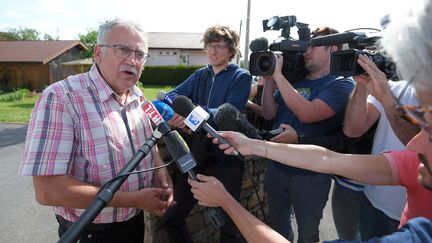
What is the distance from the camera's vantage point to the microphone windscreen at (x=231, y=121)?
1.82 meters

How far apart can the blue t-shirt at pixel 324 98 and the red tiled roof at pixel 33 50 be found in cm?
2669

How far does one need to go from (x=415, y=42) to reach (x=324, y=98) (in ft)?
5.10

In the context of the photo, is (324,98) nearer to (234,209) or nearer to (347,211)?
(347,211)

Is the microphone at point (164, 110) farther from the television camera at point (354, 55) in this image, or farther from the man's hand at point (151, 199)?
the television camera at point (354, 55)

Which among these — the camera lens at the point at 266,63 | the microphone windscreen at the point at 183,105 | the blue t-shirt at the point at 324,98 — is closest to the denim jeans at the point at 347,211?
the blue t-shirt at the point at 324,98

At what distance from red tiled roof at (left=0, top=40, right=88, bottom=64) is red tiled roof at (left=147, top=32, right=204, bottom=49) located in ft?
47.7

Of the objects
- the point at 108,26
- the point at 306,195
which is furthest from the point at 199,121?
the point at 306,195

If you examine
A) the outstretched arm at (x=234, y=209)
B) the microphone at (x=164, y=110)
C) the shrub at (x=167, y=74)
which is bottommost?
the shrub at (x=167, y=74)

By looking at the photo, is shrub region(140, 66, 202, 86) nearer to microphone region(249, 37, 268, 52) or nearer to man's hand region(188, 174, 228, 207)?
microphone region(249, 37, 268, 52)

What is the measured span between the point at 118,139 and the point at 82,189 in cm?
34

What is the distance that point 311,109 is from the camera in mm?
2293

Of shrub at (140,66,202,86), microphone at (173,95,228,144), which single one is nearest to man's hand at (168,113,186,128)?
microphone at (173,95,228,144)

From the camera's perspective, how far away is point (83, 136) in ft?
5.36

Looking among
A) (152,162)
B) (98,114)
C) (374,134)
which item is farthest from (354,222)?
(98,114)
